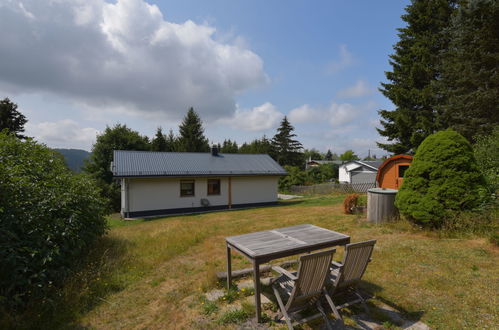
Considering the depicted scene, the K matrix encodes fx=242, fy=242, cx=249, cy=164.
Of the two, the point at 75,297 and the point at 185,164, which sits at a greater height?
the point at 185,164

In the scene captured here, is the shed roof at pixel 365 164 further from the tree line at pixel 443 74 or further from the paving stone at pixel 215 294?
the paving stone at pixel 215 294

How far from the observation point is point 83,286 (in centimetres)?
418

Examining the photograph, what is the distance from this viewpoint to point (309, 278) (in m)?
2.93

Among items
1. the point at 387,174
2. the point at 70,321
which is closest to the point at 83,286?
the point at 70,321

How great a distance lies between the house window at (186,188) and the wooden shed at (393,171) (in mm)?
13291

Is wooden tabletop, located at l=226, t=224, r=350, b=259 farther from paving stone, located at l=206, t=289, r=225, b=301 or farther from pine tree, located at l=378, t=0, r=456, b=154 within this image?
pine tree, located at l=378, t=0, r=456, b=154

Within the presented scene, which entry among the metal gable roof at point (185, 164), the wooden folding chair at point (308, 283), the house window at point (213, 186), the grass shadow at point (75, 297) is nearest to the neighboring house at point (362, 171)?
the metal gable roof at point (185, 164)

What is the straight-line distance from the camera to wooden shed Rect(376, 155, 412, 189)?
16312mm

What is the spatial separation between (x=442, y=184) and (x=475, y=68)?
37.5 ft

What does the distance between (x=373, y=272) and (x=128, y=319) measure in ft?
14.5

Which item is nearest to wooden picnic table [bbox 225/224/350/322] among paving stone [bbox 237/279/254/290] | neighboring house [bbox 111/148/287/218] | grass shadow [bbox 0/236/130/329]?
paving stone [bbox 237/279/254/290]

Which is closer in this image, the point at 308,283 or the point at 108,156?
the point at 308,283

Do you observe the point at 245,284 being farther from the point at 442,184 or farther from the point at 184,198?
the point at 184,198

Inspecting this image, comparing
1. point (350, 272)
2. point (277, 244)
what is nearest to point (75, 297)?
point (277, 244)
